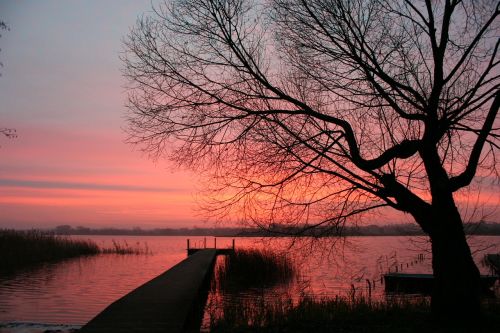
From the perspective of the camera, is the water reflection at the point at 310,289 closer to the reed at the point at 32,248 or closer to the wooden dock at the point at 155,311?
the wooden dock at the point at 155,311

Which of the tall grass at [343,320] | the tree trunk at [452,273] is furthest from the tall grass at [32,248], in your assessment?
the tree trunk at [452,273]

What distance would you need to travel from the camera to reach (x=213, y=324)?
9812mm

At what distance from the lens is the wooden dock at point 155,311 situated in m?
8.03

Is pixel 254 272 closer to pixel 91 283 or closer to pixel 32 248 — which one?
pixel 91 283

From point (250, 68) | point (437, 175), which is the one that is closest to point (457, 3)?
point (437, 175)

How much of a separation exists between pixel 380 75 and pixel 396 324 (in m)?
4.11

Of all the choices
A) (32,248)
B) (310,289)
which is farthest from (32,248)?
(310,289)

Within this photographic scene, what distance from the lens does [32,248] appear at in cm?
3212

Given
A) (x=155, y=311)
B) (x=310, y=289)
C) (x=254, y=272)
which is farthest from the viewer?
(x=254, y=272)

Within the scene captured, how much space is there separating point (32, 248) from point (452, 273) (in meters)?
29.9

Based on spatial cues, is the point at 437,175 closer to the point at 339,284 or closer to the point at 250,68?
the point at 250,68

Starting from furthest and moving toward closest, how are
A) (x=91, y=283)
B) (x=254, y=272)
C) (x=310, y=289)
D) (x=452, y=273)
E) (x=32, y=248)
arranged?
1. (x=32, y=248)
2. (x=254, y=272)
3. (x=91, y=283)
4. (x=310, y=289)
5. (x=452, y=273)

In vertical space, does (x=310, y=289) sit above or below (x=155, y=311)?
below

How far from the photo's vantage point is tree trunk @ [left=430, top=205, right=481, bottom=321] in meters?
7.86
